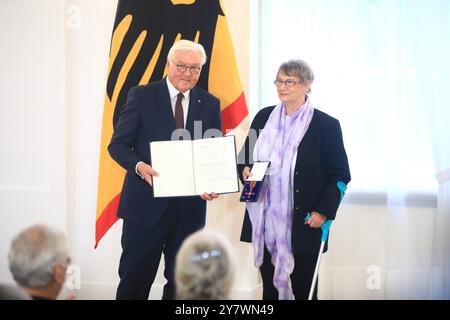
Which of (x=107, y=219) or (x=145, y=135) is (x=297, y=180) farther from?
(x=107, y=219)

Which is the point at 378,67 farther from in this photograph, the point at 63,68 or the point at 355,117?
the point at 63,68

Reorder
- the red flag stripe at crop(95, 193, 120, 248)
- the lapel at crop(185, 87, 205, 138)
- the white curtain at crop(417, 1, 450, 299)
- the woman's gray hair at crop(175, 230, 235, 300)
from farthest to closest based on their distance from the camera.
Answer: the white curtain at crop(417, 1, 450, 299), the red flag stripe at crop(95, 193, 120, 248), the lapel at crop(185, 87, 205, 138), the woman's gray hair at crop(175, 230, 235, 300)

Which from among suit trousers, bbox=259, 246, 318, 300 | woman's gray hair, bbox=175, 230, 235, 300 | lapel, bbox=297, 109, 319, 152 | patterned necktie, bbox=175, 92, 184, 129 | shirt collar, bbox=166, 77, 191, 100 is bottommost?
suit trousers, bbox=259, 246, 318, 300

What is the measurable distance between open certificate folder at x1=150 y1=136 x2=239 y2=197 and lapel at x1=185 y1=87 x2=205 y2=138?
0.35 ft

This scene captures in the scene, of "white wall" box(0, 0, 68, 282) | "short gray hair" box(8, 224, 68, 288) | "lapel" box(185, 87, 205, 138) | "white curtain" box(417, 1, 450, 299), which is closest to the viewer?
"short gray hair" box(8, 224, 68, 288)

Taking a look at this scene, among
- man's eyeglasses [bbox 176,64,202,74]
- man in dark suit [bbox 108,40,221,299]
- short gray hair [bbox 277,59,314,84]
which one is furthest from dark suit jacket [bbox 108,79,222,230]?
short gray hair [bbox 277,59,314,84]

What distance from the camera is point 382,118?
3.89 m

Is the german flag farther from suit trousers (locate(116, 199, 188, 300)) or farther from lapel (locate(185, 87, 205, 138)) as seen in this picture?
suit trousers (locate(116, 199, 188, 300))

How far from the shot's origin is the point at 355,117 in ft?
12.9

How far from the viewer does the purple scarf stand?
3201mm

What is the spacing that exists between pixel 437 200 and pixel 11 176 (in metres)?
2.88

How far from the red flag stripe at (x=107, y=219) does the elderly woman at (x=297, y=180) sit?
927 mm

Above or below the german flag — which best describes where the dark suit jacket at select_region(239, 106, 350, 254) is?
below

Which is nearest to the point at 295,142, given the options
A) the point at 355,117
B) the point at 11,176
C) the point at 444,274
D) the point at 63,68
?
the point at 355,117
